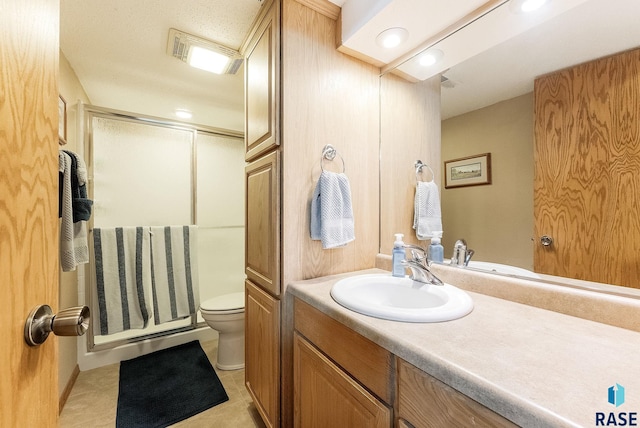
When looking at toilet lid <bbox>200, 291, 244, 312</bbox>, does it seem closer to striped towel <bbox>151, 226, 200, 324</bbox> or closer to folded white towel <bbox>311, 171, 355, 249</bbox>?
striped towel <bbox>151, 226, 200, 324</bbox>

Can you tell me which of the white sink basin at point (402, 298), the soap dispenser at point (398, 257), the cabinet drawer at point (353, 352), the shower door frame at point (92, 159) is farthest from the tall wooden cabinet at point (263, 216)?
the shower door frame at point (92, 159)

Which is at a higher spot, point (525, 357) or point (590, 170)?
point (590, 170)

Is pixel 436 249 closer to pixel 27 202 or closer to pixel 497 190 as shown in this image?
pixel 497 190

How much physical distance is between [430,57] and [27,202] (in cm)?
150

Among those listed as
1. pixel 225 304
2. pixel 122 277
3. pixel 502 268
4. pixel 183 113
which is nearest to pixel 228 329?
pixel 225 304

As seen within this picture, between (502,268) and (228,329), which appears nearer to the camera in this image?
(502,268)

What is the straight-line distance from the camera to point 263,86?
132cm

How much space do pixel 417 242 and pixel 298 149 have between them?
0.77 meters

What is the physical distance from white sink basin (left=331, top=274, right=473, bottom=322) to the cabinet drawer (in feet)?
0.28

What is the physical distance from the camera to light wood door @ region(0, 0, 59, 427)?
40 cm

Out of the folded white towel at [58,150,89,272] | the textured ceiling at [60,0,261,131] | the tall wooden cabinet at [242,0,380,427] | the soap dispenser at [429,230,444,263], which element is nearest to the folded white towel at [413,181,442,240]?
the soap dispenser at [429,230,444,263]

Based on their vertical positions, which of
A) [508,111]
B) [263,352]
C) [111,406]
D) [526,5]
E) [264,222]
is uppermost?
[526,5]

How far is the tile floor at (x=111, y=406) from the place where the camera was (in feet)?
4.80

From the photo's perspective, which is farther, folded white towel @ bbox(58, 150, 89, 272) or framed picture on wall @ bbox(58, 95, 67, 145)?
framed picture on wall @ bbox(58, 95, 67, 145)
